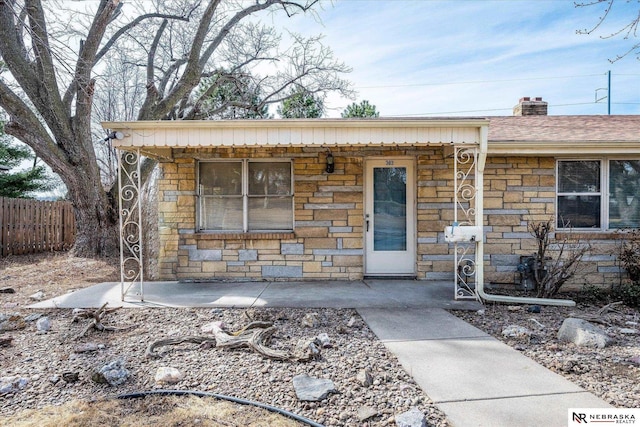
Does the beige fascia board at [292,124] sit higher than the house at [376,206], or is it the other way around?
the beige fascia board at [292,124]

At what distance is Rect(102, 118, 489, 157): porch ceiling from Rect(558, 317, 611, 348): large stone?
2439mm

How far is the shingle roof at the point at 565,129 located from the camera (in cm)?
632

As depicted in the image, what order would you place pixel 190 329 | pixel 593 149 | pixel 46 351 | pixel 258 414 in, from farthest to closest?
pixel 593 149, pixel 190 329, pixel 46 351, pixel 258 414

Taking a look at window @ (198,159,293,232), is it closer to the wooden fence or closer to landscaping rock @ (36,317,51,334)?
landscaping rock @ (36,317,51,334)

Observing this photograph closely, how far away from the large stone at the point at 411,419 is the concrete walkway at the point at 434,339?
222 millimetres

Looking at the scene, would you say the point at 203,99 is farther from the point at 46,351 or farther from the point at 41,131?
the point at 46,351

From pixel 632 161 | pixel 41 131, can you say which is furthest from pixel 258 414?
pixel 41 131

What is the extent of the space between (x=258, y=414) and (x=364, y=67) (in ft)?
41.4

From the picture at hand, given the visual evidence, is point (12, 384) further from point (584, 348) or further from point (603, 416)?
point (584, 348)

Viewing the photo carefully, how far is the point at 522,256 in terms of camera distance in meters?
6.30

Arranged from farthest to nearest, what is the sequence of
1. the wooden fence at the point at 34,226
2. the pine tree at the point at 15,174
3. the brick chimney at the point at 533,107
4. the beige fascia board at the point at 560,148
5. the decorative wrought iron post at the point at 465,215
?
the pine tree at the point at 15,174
the wooden fence at the point at 34,226
the brick chimney at the point at 533,107
the beige fascia board at the point at 560,148
the decorative wrought iron post at the point at 465,215

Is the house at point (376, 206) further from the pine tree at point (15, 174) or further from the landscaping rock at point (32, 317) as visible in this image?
the pine tree at point (15, 174)

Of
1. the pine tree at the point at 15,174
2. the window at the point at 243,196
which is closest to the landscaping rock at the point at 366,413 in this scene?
the window at the point at 243,196

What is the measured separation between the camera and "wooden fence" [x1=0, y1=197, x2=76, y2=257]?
10.2 metres
